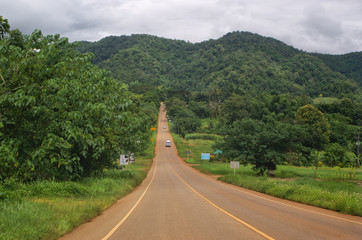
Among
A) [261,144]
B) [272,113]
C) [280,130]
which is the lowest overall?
[261,144]

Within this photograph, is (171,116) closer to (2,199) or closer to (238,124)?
(238,124)

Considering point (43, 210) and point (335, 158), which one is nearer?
point (43, 210)

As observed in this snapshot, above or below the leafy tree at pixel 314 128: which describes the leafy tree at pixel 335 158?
below

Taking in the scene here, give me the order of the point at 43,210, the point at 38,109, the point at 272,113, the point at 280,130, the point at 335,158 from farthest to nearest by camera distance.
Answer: the point at 272,113 < the point at 335,158 < the point at 280,130 < the point at 38,109 < the point at 43,210

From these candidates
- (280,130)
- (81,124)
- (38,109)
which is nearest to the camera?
(38,109)

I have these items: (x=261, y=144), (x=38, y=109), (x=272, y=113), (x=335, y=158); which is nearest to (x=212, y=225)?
(x=38, y=109)

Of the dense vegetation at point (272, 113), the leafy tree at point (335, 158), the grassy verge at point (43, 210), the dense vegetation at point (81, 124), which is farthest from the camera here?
the leafy tree at point (335, 158)

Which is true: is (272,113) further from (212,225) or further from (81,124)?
(212,225)

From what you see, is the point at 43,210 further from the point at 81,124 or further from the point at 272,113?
the point at 272,113

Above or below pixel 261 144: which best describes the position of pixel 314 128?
above

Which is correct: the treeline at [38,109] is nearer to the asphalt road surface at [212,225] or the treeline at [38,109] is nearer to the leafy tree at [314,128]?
the asphalt road surface at [212,225]

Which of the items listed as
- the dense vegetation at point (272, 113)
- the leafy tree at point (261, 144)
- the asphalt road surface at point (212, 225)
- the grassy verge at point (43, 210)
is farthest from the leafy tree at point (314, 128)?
the grassy verge at point (43, 210)

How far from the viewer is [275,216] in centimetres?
1064

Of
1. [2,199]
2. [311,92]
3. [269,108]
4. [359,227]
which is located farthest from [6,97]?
[311,92]
